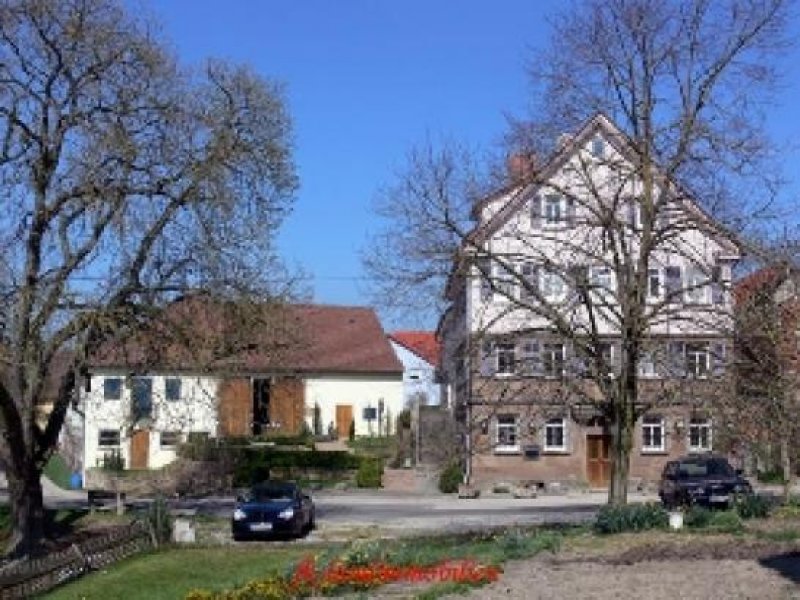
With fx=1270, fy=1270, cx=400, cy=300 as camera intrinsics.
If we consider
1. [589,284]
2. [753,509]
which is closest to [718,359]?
[589,284]

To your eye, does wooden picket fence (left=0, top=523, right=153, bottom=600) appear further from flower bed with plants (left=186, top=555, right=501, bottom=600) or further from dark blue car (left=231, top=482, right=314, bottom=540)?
flower bed with plants (left=186, top=555, right=501, bottom=600)

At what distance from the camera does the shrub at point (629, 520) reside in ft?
67.1

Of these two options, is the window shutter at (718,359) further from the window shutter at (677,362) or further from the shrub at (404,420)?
the shrub at (404,420)

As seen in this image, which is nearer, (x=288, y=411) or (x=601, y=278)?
(x=601, y=278)

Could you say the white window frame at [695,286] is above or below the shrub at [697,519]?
above

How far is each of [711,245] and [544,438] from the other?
29.2 m

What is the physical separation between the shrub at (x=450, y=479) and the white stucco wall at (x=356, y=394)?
16143mm

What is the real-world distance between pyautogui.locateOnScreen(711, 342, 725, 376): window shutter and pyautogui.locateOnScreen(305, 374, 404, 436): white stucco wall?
44581 millimetres

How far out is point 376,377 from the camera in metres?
70.8

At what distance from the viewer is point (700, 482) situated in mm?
36219

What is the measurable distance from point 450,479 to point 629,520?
32.4 metres

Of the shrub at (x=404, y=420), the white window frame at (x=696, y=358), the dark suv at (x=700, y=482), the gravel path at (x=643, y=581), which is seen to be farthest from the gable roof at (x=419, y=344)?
the gravel path at (x=643, y=581)

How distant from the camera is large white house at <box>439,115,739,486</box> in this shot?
24328 millimetres

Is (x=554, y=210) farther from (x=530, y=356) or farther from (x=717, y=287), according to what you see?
(x=717, y=287)
